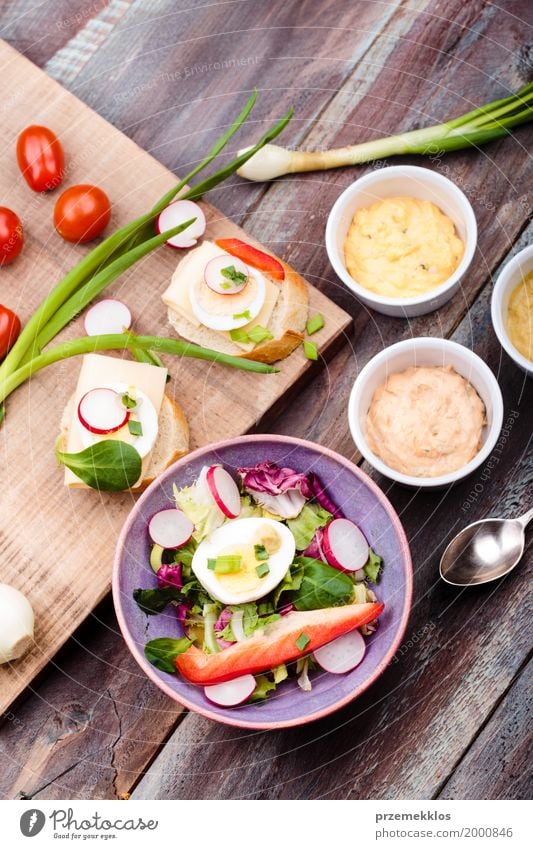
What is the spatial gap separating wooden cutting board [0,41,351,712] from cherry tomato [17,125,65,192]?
0.07 meters

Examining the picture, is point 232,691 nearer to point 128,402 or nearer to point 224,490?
point 224,490

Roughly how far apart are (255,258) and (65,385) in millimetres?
803

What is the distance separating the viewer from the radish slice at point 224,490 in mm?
2729

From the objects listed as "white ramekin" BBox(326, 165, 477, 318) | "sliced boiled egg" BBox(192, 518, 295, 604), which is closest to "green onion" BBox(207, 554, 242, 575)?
"sliced boiled egg" BBox(192, 518, 295, 604)

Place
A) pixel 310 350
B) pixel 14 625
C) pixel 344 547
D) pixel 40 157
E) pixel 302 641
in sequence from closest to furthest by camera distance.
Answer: pixel 302 641 < pixel 344 547 < pixel 14 625 < pixel 310 350 < pixel 40 157

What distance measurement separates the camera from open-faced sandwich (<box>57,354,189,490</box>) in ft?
9.36

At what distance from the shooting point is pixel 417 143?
324 cm

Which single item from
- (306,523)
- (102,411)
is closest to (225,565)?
(306,523)

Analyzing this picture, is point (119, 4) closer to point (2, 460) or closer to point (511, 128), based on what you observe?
point (511, 128)

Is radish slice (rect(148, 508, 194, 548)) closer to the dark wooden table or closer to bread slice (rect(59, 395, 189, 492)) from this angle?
Answer: bread slice (rect(59, 395, 189, 492))

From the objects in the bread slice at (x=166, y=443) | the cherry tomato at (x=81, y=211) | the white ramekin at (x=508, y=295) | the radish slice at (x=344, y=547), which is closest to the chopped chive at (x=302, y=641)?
the radish slice at (x=344, y=547)

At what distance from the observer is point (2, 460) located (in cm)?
308

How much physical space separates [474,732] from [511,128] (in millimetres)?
2136

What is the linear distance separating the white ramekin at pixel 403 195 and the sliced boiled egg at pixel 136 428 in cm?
77
